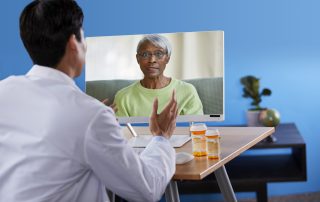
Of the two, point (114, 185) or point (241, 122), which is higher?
point (114, 185)

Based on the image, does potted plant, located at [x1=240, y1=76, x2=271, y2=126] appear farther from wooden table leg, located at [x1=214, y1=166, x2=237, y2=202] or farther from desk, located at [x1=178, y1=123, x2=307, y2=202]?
wooden table leg, located at [x1=214, y1=166, x2=237, y2=202]

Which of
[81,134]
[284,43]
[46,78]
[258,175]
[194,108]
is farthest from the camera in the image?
[284,43]

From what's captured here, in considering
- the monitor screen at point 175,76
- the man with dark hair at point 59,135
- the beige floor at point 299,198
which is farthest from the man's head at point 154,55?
the beige floor at point 299,198

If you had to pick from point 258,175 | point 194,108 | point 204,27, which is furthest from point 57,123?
point 204,27

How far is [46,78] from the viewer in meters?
1.47

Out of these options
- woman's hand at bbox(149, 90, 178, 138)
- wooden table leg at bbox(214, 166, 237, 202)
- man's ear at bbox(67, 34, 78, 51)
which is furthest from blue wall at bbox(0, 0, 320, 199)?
man's ear at bbox(67, 34, 78, 51)

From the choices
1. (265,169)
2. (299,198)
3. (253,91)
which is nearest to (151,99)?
(265,169)

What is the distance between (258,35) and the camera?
3.54 meters

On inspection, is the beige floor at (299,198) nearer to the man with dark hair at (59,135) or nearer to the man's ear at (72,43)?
the man with dark hair at (59,135)

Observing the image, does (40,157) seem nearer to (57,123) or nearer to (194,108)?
(57,123)

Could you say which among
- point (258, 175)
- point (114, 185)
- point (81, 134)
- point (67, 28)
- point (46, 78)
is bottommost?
point (258, 175)

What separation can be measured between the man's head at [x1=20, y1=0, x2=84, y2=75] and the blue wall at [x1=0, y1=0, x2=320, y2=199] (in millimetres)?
2081

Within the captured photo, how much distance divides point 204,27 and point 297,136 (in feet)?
2.87

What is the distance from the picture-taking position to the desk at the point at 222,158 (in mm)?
1726
